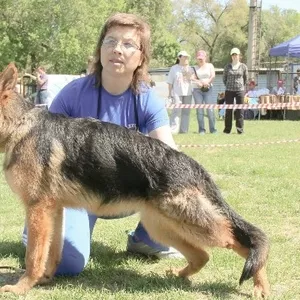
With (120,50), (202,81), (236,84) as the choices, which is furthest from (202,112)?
(120,50)

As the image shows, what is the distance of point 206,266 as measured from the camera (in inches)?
170

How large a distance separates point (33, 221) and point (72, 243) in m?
0.69

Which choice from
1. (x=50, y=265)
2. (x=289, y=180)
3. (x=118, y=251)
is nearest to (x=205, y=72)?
(x=289, y=180)

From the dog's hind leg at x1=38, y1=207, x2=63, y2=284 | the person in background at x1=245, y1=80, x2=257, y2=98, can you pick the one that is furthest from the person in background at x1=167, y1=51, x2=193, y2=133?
the dog's hind leg at x1=38, y1=207, x2=63, y2=284

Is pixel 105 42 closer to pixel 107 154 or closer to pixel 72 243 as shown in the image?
pixel 107 154

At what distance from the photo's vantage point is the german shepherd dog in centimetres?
348

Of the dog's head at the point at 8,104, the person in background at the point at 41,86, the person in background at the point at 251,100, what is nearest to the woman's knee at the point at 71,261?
the dog's head at the point at 8,104

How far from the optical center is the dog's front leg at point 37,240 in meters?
3.49

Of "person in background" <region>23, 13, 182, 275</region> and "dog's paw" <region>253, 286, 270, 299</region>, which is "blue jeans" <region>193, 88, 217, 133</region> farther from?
"dog's paw" <region>253, 286, 270, 299</region>

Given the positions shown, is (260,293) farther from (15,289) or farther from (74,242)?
(15,289)

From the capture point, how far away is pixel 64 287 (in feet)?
12.5

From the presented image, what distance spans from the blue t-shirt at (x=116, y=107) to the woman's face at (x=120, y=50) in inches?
9.5

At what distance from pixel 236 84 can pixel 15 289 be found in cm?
1250

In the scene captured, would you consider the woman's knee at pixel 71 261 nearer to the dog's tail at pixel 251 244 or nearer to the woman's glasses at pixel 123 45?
the dog's tail at pixel 251 244
